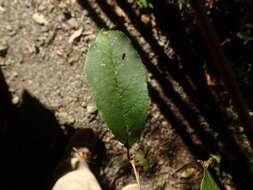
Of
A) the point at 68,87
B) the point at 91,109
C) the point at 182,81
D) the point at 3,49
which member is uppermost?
the point at 3,49

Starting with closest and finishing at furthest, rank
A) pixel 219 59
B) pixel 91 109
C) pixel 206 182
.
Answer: pixel 219 59, pixel 206 182, pixel 91 109

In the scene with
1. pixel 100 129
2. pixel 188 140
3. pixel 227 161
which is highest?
pixel 100 129

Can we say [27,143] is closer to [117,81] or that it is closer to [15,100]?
[15,100]

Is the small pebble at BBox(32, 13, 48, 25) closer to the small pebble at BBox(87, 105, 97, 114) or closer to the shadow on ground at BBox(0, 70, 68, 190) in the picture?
the shadow on ground at BBox(0, 70, 68, 190)

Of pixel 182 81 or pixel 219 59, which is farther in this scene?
pixel 182 81

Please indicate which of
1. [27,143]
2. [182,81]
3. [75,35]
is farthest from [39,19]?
[182,81]

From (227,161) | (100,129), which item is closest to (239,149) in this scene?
(227,161)

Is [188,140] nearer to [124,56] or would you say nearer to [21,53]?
[21,53]
